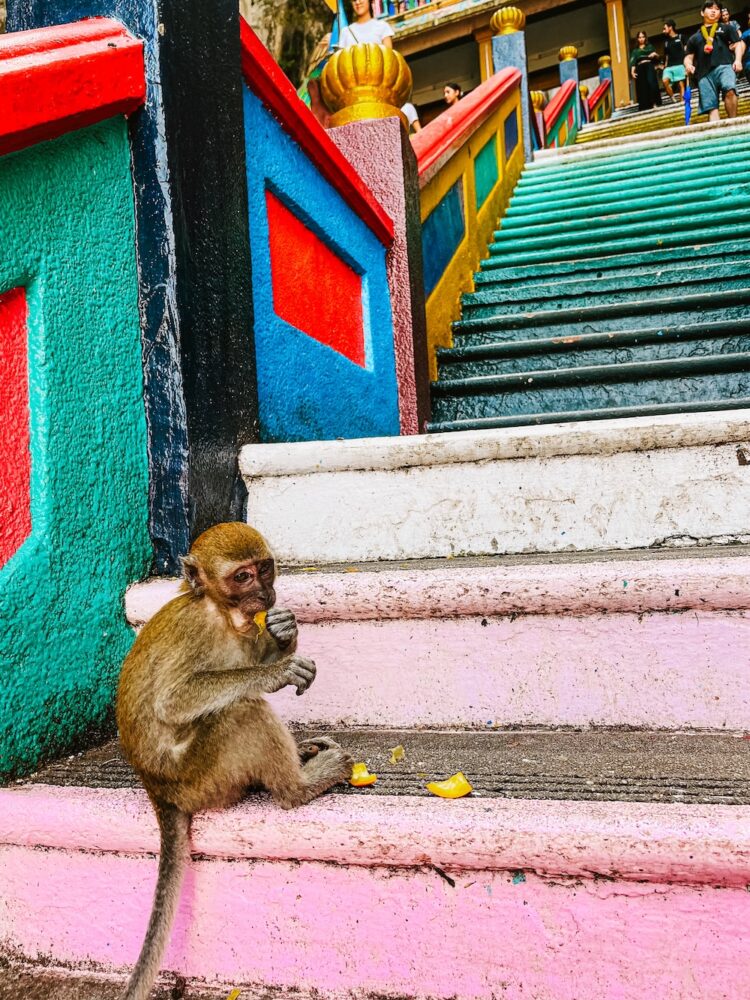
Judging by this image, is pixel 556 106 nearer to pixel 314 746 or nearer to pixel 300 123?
pixel 300 123

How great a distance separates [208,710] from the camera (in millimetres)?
1431

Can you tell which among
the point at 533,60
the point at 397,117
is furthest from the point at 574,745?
the point at 533,60

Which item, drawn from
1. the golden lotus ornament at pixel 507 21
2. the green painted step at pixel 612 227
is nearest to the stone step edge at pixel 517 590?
the green painted step at pixel 612 227

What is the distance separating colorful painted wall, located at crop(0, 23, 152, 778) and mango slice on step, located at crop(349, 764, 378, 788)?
70 centimetres

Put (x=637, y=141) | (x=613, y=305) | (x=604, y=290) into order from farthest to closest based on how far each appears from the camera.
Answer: (x=637, y=141)
(x=604, y=290)
(x=613, y=305)

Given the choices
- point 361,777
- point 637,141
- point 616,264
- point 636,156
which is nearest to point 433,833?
point 361,777

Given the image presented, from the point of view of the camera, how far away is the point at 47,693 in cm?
175

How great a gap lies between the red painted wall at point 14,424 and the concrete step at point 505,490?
→ 0.69 metres

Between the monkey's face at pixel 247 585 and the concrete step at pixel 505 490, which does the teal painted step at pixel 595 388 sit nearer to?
the concrete step at pixel 505 490

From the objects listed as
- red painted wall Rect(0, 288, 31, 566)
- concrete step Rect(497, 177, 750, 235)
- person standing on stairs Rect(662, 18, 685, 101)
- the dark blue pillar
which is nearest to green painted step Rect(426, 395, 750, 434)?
the dark blue pillar

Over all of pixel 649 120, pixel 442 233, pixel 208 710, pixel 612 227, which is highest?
pixel 649 120

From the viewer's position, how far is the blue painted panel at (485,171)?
604 cm

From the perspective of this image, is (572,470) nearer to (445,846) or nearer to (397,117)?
(445,846)

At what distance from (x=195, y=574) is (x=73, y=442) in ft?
1.87
